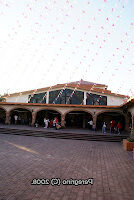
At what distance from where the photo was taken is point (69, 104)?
18547 millimetres

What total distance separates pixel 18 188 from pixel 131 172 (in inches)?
174

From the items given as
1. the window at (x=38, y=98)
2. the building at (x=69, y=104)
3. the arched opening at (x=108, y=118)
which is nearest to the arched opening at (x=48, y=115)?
the building at (x=69, y=104)

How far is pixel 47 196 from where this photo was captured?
A: 153 inches

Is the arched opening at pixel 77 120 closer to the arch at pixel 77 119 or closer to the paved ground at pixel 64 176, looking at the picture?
the arch at pixel 77 119

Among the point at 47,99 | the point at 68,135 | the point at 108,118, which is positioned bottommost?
the point at 68,135

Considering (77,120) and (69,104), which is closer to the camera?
(69,104)

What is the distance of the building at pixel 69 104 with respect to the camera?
18.4 m

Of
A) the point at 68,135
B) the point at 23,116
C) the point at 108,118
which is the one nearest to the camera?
the point at 68,135

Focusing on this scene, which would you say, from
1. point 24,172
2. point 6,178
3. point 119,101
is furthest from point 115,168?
point 119,101

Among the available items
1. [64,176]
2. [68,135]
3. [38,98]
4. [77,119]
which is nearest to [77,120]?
[77,119]

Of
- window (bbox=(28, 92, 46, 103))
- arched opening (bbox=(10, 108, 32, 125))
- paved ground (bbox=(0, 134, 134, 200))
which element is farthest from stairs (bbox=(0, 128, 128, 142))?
arched opening (bbox=(10, 108, 32, 125))

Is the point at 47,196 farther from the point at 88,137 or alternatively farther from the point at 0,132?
the point at 0,132

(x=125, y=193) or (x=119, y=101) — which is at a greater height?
(x=119, y=101)

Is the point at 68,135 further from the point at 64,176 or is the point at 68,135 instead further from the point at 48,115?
the point at 48,115
